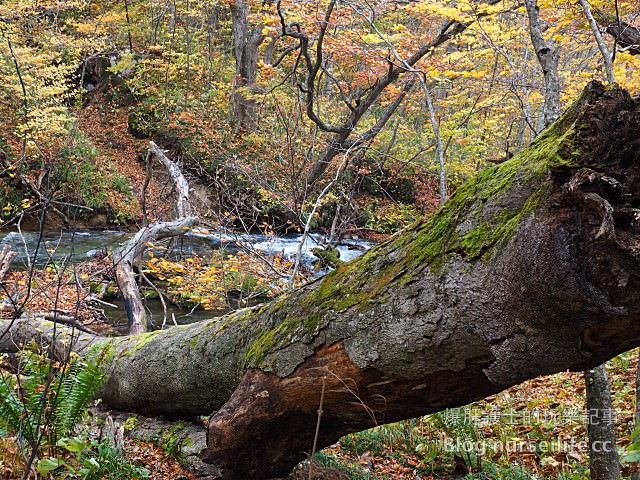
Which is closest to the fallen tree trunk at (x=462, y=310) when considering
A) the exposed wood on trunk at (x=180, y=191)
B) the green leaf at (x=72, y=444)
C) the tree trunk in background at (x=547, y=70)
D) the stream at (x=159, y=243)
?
the green leaf at (x=72, y=444)

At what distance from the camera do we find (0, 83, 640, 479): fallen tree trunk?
5.27 feet

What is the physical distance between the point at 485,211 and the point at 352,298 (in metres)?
0.75

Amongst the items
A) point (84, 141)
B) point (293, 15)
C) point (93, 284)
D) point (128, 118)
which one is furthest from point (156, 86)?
point (93, 284)

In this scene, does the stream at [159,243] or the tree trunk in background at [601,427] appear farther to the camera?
the stream at [159,243]

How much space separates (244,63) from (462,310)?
17.2 m

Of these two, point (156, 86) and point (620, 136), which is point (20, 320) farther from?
point (156, 86)

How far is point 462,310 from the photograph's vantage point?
76.0 inches

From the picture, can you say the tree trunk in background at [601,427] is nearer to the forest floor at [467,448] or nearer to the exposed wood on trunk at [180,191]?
the forest floor at [467,448]

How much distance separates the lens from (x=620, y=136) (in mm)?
1638

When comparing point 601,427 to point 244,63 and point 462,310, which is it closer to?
point 462,310

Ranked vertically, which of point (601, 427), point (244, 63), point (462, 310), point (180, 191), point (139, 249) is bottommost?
point (139, 249)

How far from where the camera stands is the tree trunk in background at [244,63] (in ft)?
54.8

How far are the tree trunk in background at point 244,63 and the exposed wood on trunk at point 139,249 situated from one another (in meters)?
7.61

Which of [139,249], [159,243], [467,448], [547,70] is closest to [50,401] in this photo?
[467,448]
